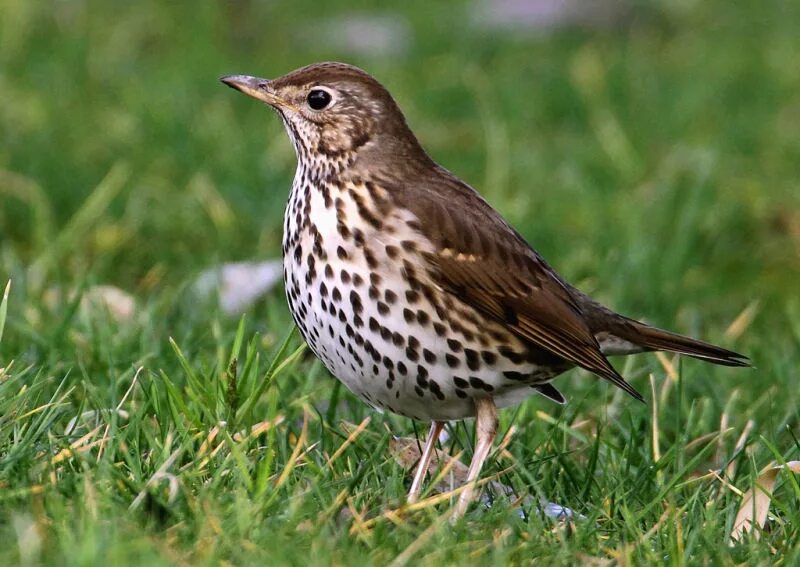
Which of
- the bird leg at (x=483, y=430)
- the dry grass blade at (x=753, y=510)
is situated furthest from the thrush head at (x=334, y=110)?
the dry grass blade at (x=753, y=510)

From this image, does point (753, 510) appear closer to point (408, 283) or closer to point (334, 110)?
point (408, 283)

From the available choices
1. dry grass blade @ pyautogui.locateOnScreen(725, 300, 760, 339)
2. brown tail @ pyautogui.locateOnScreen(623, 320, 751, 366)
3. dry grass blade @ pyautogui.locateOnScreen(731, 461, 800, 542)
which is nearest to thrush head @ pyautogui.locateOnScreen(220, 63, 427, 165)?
brown tail @ pyautogui.locateOnScreen(623, 320, 751, 366)

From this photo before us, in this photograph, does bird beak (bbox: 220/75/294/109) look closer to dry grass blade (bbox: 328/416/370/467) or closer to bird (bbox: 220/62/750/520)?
bird (bbox: 220/62/750/520)

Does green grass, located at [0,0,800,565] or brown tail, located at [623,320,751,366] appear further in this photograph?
brown tail, located at [623,320,751,366]

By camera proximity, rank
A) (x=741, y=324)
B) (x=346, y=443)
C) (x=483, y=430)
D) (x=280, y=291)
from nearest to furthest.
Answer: (x=346, y=443), (x=483, y=430), (x=741, y=324), (x=280, y=291)

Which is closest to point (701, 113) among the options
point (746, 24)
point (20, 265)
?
point (746, 24)

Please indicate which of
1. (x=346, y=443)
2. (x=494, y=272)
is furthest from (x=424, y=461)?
(x=494, y=272)

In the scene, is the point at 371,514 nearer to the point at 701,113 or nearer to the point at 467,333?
the point at 467,333

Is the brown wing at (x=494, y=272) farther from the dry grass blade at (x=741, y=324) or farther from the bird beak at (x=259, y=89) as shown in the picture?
the dry grass blade at (x=741, y=324)
